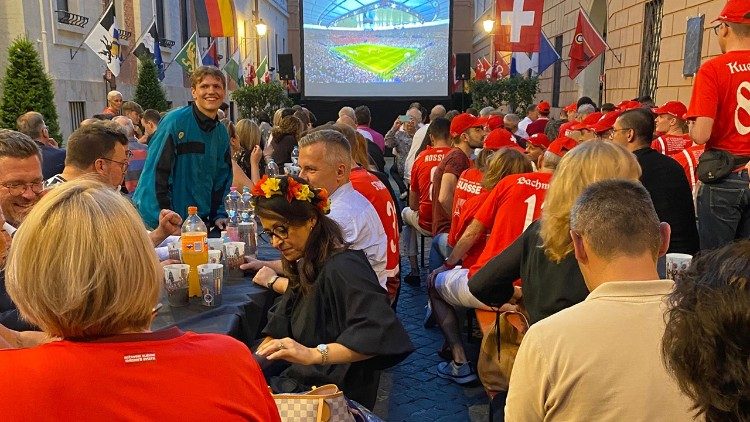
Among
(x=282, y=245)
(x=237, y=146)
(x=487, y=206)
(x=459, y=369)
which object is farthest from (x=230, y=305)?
(x=237, y=146)

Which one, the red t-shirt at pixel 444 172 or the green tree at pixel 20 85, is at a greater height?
the green tree at pixel 20 85

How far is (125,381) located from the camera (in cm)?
128

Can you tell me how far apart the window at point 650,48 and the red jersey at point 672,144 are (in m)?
6.46

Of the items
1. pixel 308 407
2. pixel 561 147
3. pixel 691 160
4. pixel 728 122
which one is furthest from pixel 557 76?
pixel 308 407

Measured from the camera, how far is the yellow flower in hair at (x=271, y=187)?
2686 mm

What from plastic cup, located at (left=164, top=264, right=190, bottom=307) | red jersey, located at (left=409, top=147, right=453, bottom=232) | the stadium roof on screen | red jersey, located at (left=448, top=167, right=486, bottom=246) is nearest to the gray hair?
plastic cup, located at (left=164, top=264, right=190, bottom=307)

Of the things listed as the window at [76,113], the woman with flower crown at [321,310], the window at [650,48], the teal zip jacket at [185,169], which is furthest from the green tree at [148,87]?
the woman with flower crown at [321,310]

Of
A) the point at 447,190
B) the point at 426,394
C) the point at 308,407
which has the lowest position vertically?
the point at 426,394

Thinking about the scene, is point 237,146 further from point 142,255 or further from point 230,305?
point 142,255

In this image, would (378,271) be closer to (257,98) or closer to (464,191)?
(464,191)

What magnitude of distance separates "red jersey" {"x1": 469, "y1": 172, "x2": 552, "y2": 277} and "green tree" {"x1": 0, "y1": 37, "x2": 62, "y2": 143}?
8979 mm

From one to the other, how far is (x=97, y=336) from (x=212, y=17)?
14315 millimetres

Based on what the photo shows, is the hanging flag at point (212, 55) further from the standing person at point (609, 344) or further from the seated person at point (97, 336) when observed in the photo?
the seated person at point (97, 336)

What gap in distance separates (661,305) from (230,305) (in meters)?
1.93
